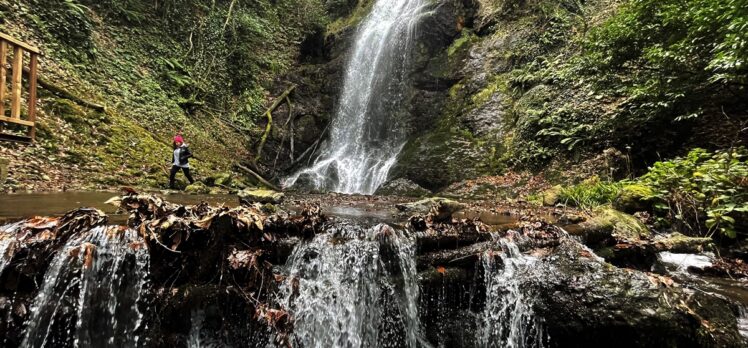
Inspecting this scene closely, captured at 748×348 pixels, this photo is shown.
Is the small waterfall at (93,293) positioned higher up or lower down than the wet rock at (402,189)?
lower down

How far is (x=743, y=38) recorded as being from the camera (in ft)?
18.9

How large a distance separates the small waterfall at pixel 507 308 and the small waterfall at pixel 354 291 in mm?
823

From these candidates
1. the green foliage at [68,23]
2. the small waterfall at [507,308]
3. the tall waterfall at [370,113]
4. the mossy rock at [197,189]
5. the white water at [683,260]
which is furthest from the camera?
the tall waterfall at [370,113]

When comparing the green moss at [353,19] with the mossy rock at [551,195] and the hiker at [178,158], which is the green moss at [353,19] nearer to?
the hiker at [178,158]

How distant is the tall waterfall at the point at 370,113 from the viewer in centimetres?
1503

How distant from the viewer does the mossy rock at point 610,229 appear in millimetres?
5344

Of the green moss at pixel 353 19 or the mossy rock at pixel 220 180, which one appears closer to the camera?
the mossy rock at pixel 220 180

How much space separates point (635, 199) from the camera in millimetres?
7316

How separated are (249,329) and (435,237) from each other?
2.35m

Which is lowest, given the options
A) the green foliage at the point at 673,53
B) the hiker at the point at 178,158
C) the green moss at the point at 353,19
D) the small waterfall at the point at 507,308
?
the small waterfall at the point at 507,308

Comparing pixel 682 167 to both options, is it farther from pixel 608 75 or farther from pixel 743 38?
pixel 608 75

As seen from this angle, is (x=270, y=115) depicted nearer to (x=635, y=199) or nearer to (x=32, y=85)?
(x=32, y=85)

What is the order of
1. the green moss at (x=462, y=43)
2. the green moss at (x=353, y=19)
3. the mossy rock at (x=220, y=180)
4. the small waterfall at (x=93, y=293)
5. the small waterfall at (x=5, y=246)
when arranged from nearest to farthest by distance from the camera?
the small waterfall at (x=5, y=246) < the small waterfall at (x=93, y=293) < the mossy rock at (x=220, y=180) < the green moss at (x=462, y=43) < the green moss at (x=353, y=19)

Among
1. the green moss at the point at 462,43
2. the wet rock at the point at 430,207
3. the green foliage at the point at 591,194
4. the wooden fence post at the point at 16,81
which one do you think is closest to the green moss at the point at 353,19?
the green moss at the point at 462,43
